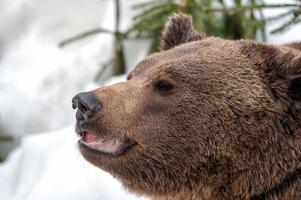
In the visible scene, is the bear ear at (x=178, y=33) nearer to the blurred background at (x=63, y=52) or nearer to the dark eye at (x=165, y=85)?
the dark eye at (x=165, y=85)

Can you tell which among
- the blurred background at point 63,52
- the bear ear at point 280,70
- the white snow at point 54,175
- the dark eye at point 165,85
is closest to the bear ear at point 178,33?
the bear ear at point 280,70

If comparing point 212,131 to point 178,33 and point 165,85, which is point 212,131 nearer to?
point 165,85

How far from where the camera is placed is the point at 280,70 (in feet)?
11.4

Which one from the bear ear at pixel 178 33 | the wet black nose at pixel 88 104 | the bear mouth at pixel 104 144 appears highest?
the wet black nose at pixel 88 104

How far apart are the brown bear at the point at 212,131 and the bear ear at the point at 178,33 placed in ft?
1.72

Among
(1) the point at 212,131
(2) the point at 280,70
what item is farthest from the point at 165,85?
(2) the point at 280,70

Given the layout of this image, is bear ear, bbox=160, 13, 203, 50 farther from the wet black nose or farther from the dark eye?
the wet black nose

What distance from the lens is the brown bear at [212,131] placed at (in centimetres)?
341

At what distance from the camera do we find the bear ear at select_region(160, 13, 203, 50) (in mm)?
4016

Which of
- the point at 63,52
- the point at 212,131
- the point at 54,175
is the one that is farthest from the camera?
the point at 63,52

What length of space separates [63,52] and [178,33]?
4150 millimetres

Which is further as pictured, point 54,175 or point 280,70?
point 54,175

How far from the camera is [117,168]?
11.3ft

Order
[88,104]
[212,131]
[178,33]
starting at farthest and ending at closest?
[178,33]
[212,131]
[88,104]
